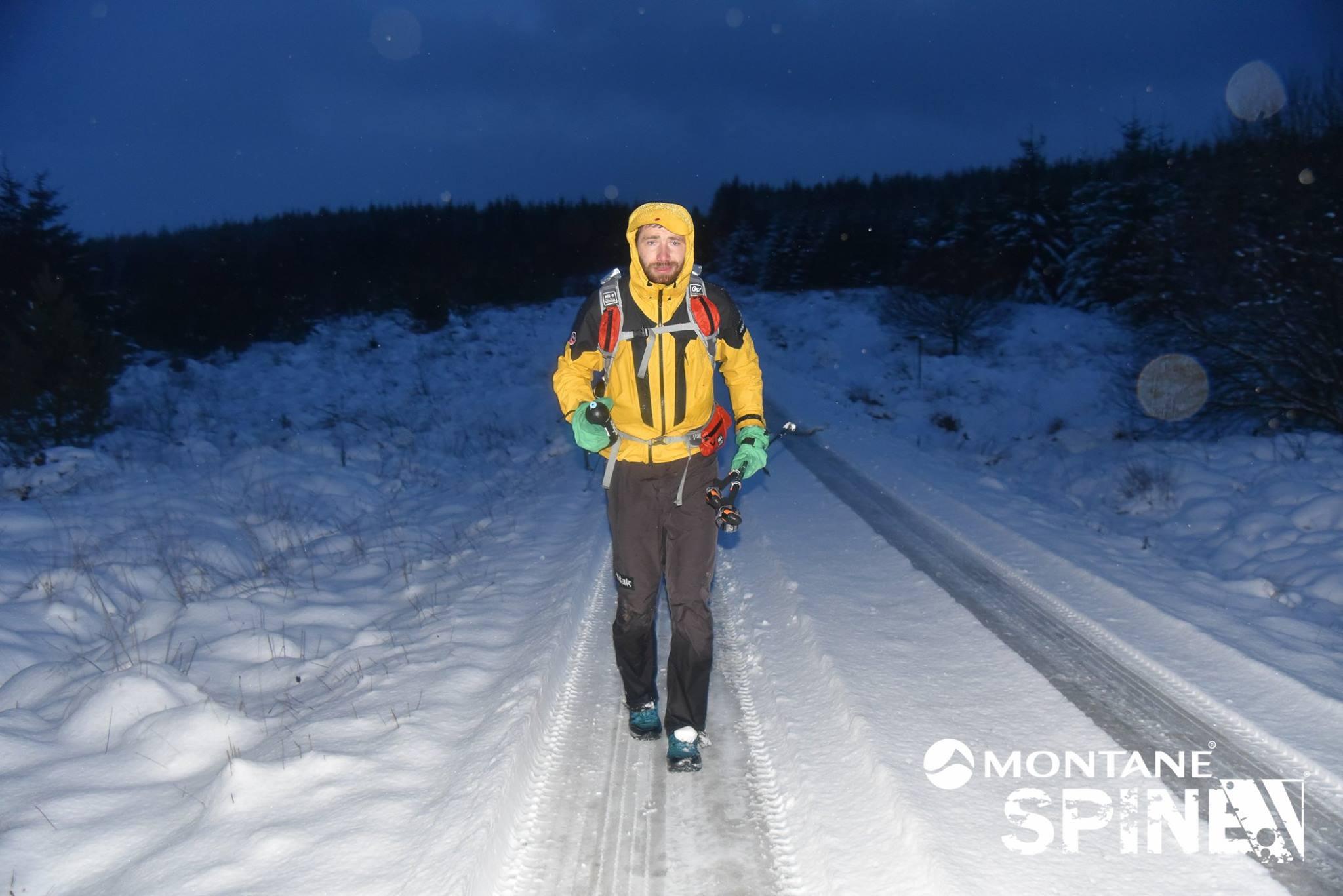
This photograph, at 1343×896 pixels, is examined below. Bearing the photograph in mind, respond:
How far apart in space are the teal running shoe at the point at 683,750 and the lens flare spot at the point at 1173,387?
40.6 feet

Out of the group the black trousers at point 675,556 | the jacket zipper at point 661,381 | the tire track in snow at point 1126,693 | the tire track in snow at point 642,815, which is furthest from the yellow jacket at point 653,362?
the tire track in snow at point 1126,693

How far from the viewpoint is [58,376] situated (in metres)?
12.9

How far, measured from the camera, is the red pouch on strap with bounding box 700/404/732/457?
137 inches

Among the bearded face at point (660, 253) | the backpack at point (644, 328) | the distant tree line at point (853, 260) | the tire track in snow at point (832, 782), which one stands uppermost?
the distant tree line at point (853, 260)

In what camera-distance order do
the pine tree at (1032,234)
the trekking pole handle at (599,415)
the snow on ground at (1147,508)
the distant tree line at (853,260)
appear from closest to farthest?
the trekking pole handle at (599,415) < the snow on ground at (1147,508) < the distant tree line at (853,260) < the pine tree at (1032,234)

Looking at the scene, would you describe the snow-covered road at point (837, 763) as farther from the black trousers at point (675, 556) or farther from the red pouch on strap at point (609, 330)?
the red pouch on strap at point (609, 330)

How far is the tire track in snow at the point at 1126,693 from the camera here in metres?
2.79

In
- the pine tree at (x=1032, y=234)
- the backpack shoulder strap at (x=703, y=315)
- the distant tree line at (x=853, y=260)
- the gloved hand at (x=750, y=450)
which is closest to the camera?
the backpack shoulder strap at (x=703, y=315)

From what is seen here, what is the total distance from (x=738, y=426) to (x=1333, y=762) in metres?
2.73

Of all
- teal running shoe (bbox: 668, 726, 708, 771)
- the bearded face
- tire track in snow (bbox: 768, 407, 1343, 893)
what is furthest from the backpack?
tire track in snow (bbox: 768, 407, 1343, 893)

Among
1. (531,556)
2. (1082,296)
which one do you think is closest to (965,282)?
(1082,296)

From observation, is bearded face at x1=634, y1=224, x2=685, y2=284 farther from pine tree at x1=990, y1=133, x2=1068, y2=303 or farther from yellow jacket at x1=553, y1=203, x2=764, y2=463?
pine tree at x1=990, y1=133, x2=1068, y2=303

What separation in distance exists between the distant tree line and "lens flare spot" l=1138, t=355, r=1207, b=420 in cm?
30

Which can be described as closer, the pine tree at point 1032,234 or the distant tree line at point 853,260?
the distant tree line at point 853,260
